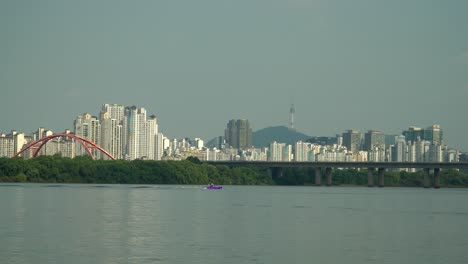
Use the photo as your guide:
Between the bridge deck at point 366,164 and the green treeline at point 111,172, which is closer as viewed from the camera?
the green treeline at point 111,172

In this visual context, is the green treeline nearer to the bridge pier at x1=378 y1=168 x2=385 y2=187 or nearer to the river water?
the bridge pier at x1=378 y1=168 x2=385 y2=187

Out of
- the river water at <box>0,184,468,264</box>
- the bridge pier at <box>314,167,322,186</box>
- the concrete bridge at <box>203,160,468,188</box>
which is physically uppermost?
the concrete bridge at <box>203,160,468,188</box>

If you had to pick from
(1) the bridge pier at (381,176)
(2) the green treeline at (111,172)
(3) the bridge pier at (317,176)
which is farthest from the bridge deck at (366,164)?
(2) the green treeline at (111,172)

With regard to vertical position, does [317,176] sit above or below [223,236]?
above

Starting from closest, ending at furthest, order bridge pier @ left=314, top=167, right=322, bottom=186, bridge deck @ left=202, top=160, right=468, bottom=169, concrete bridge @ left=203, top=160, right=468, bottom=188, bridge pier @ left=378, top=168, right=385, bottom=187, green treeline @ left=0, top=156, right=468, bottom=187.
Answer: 1. green treeline @ left=0, top=156, right=468, bottom=187
2. bridge deck @ left=202, top=160, right=468, bottom=169
3. concrete bridge @ left=203, top=160, right=468, bottom=188
4. bridge pier @ left=378, top=168, right=385, bottom=187
5. bridge pier @ left=314, top=167, right=322, bottom=186

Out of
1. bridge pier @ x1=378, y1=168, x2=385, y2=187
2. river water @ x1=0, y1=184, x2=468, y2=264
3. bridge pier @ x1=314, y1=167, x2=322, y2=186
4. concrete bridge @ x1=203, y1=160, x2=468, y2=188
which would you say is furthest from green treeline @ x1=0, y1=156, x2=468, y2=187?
river water @ x1=0, y1=184, x2=468, y2=264

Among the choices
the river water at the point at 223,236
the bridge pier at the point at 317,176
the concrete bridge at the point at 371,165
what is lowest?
the river water at the point at 223,236

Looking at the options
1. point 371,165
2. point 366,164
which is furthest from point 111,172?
point 371,165

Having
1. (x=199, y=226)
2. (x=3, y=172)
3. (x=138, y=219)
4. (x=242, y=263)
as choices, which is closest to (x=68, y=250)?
(x=242, y=263)

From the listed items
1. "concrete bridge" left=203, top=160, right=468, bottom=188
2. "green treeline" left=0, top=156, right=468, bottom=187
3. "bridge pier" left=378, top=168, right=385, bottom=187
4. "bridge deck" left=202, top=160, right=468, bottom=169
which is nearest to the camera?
"green treeline" left=0, top=156, right=468, bottom=187

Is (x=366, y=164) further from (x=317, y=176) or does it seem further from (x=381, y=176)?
(x=317, y=176)

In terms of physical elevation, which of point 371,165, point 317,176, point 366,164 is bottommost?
point 317,176

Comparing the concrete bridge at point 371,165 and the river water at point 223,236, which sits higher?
the concrete bridge at point 371,165

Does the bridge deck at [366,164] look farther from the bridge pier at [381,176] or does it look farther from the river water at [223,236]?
the river water at [223,236]
